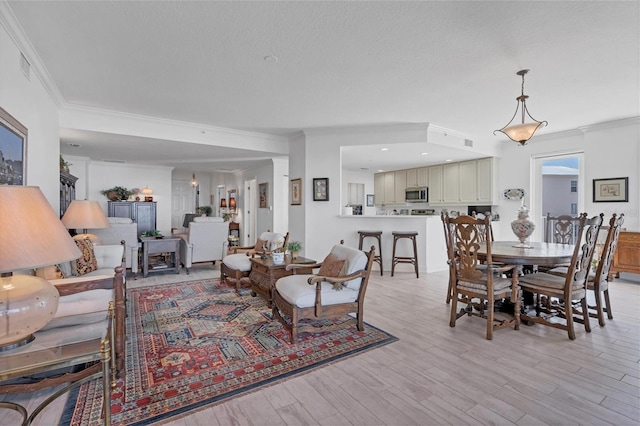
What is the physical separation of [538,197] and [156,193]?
370 inches

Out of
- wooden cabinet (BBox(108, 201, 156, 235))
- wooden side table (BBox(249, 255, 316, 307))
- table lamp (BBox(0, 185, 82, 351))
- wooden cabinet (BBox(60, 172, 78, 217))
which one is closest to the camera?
table lamp (BBox(0, 185, 82, 351))

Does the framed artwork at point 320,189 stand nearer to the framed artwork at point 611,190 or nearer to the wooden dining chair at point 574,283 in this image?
the wooden dining chair at point 574,283

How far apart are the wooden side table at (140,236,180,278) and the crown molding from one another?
98.0 inches

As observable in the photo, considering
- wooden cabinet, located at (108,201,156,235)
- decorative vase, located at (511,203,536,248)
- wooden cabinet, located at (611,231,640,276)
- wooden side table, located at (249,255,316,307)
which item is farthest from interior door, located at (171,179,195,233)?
wooden cabinet, located at (611,231,640,276)

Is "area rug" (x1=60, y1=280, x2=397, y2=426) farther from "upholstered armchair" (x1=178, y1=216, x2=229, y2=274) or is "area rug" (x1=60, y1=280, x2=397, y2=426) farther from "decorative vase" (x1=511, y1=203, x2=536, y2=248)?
"decorative vase" (x1=511, y1=203, x2=536, y2=248)

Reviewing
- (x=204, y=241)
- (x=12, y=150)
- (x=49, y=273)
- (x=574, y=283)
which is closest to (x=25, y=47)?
(x=12, y=150)

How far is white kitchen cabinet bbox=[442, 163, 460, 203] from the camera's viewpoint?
7742mm

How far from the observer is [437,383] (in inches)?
85.5

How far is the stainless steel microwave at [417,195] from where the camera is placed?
332 inches

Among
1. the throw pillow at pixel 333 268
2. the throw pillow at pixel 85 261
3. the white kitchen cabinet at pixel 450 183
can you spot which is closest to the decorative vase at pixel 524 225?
the throw pillow at pixel 333 268

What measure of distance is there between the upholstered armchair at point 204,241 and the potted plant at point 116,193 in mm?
3384

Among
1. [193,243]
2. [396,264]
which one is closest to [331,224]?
[396,264]

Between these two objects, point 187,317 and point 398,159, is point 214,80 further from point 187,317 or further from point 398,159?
point 398,159

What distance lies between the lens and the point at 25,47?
2.82m
